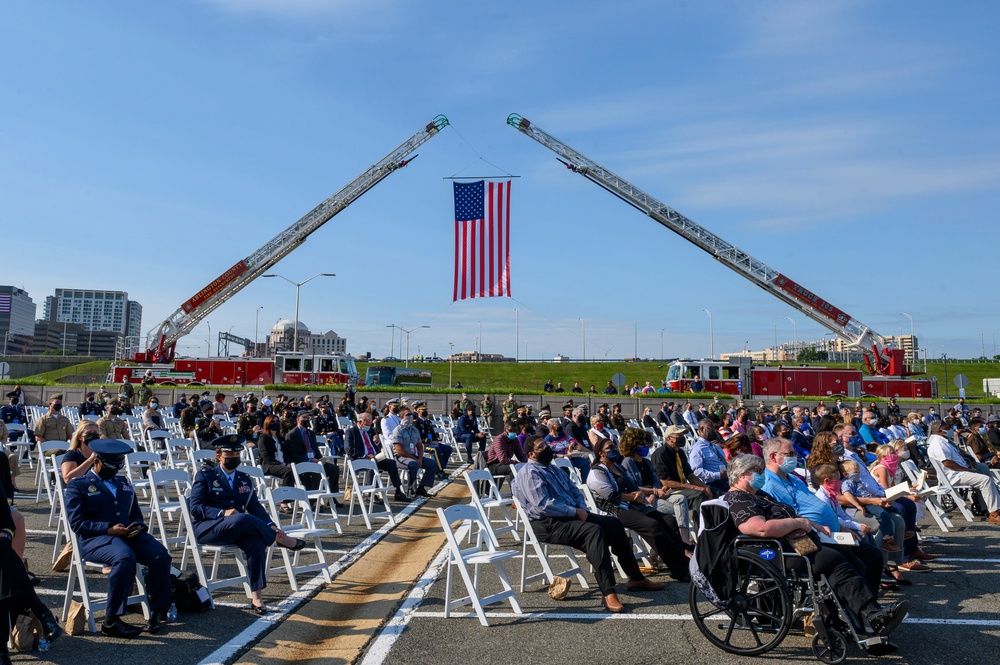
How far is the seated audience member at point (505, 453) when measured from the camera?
11.4 m

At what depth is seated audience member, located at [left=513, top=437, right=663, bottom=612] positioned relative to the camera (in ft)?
20.1

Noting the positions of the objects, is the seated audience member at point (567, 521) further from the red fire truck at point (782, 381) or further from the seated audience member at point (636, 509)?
the red fire truck at point (782, 381)

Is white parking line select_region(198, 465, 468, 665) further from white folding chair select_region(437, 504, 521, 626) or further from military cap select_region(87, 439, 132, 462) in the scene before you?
military cap select_region(87, 439, 132, 462)

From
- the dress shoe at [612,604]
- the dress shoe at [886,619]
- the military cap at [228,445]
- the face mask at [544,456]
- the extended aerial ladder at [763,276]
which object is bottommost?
the dress shoe at [612,604]

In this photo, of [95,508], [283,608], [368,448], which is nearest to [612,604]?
[283,608]

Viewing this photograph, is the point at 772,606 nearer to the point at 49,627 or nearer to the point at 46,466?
the point at 49,627

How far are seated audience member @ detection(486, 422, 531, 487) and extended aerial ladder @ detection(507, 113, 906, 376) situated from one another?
1044 inches

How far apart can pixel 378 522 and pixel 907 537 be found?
5.98 metres

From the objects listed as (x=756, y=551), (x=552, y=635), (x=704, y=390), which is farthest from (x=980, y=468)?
(x=704, y=390)

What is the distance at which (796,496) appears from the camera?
5.76 meters

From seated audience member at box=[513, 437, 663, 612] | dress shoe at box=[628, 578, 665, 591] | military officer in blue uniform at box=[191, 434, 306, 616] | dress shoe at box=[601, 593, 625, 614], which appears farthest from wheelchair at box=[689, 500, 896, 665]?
military officer in blue uniform at box=[191, 434, 306, 616]

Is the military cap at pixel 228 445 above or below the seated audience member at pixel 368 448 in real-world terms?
above

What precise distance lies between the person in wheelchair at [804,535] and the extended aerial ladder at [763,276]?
1272 inches

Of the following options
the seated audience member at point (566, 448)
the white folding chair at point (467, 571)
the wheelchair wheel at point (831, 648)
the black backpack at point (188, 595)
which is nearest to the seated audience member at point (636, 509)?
the white folding chair at point (467, 571)
